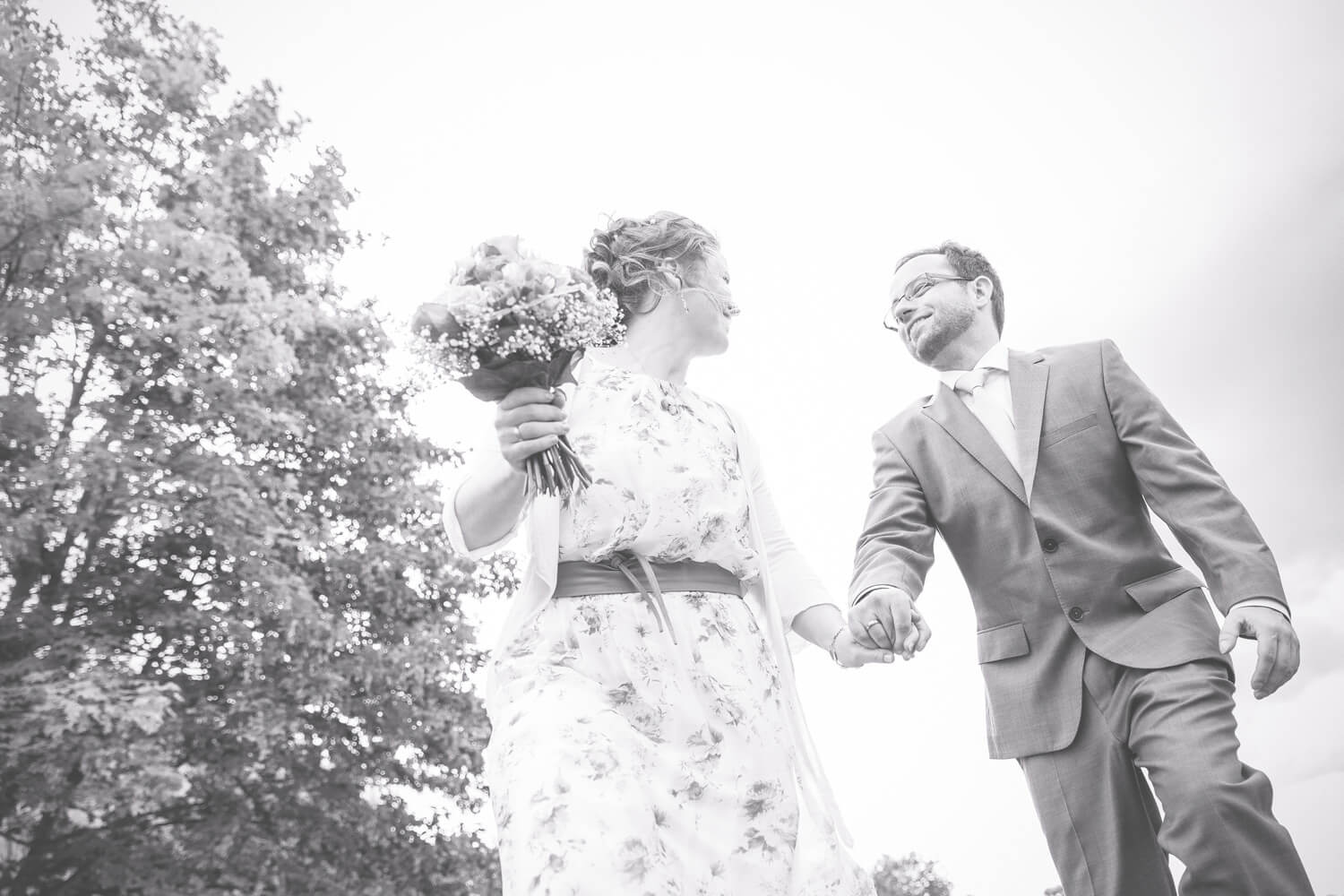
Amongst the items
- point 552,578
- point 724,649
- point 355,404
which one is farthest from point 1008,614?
point 355,404

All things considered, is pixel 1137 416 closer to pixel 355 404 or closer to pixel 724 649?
pixel 724 649

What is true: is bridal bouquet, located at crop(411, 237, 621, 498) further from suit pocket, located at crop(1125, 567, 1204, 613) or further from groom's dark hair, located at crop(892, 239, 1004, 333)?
groom's dark hair, located at crop(892, 239, 1004, 333)

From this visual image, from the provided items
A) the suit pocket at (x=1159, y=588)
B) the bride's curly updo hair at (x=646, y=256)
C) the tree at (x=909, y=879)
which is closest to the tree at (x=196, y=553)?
the bride's curly updo hair at (x=646, y=256)

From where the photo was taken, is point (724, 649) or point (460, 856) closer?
point (724, 649)

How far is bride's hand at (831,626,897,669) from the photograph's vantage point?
9.48 ft

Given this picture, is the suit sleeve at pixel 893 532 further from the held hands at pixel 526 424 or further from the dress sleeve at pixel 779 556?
the held hands at pixel 526 424

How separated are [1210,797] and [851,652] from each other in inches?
37.5

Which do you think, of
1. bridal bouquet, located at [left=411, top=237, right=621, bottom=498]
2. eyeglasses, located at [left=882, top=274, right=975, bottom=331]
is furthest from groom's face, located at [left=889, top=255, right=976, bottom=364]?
bridal bouquet, located at [left=411, top=237, right=621, bottom=498]

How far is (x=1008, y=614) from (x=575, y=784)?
1.68 metres

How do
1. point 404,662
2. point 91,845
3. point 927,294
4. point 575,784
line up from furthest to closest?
1. point 404,662
2. point 91,845
3. point 927,294
4. point 575,784

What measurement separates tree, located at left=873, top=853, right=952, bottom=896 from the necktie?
25.6 metres

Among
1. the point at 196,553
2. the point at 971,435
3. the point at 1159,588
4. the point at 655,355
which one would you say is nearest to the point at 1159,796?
the point at 1159,588

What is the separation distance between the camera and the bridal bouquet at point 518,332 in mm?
2588

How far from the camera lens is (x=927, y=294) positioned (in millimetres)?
3898
